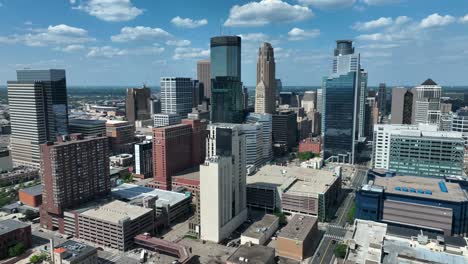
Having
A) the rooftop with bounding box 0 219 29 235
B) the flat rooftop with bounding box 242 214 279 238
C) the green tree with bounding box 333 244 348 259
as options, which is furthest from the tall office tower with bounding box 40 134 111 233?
the green tree with bounding box 333 244 348 259

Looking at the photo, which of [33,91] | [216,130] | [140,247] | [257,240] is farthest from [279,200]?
[33,91]

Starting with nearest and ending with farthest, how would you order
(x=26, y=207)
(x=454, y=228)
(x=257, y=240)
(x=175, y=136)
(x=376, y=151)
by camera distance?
(x=257, y=240) < (x=454, y=228) < (x=26, y=207) < (x=175, y=136) < (x=376, y=151)

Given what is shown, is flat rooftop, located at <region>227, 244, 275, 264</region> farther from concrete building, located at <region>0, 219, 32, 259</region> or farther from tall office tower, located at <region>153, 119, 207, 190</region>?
tall office tower, located at <region>153, 119, 207, 190</region>

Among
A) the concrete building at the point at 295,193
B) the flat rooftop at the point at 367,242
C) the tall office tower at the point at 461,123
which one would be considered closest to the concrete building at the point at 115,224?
the concrete building at the point at 295,193

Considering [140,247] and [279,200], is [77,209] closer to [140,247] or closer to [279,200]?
[140,247]

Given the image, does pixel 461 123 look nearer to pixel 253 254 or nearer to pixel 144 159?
pixel 253 254

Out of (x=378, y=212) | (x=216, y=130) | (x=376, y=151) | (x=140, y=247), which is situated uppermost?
(x=216, y=130)
